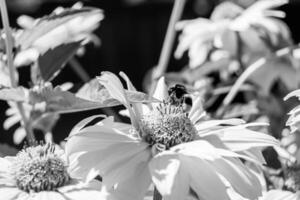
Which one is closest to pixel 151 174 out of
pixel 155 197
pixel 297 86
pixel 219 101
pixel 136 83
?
pixel 155 197

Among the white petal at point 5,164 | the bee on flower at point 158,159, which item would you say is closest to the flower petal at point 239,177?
the bee on flower at point 158,159

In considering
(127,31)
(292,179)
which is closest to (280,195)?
(292,179)

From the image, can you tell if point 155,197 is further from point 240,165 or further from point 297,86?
point 297,86

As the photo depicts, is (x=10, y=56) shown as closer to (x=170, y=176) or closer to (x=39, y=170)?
(x=39, y=170)

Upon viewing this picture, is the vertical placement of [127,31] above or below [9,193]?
→ below

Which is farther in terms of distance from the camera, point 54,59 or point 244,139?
point 54,59

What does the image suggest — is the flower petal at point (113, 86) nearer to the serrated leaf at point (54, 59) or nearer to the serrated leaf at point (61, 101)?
the serrated leaf at point (61, 101)

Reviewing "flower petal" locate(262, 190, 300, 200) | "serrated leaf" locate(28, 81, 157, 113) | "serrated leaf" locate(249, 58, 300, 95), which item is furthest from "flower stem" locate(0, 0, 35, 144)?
"serrated leaf" locate(249, 58, 300, 95)

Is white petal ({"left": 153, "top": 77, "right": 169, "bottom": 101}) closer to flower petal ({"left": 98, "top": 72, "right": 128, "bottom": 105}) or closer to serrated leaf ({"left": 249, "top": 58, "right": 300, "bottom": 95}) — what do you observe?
flower petal ({"left": 98, "top": 72, "right": 128, "bottom": 105})

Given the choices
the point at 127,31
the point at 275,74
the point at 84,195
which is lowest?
the point at 127,31
